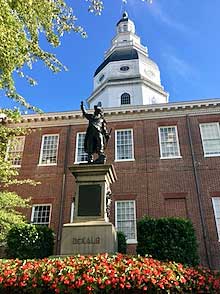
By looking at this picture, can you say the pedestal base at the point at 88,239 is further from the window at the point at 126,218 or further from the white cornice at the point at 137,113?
the white cornice at the point at 137,113

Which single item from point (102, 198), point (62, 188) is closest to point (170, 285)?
point (102, 198)

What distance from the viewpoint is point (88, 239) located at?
748 centimetres

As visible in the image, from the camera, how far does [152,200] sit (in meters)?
15.7

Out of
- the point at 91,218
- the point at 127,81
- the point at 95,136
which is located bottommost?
the point at 91,218

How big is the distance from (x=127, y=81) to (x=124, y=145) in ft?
40.0

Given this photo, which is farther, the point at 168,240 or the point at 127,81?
the point at 127,81

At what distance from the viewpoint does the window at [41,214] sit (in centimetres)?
1611

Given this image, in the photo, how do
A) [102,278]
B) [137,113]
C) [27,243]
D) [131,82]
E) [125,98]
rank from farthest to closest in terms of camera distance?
[131,82] → [125,98] → [137,113] → [27,243] → [102,278]

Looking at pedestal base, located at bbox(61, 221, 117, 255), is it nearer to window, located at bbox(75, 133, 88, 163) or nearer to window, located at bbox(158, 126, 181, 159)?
window, located at bbox(75, 133, 88, 163)

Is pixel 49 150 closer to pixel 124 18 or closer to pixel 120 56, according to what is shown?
Answer: pixel 120 56

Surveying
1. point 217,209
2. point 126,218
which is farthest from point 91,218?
point 217,209

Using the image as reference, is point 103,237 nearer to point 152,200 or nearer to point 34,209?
point 152,200

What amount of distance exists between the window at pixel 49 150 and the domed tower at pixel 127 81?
364 inches

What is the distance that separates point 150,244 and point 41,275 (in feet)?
22.3
